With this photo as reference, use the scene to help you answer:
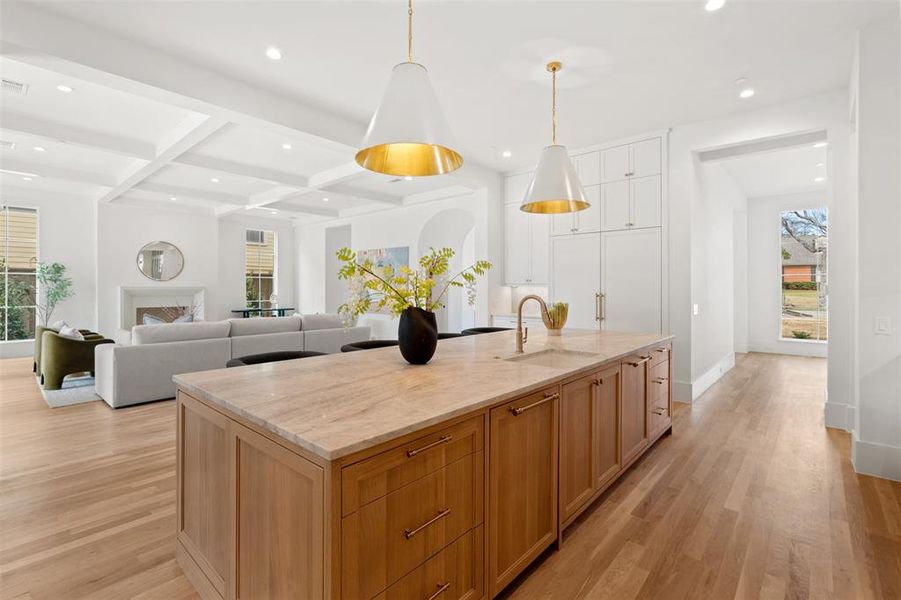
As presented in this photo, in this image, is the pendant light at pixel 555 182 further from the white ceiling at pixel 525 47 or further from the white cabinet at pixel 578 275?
the white cabinet at pixel 578 275

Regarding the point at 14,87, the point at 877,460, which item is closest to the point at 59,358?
the point at 14,87

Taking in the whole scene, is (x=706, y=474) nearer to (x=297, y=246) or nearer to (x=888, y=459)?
(x=888, y=459)

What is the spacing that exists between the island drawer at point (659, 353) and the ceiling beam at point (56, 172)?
334 inches

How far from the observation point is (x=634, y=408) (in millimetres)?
→ 2789

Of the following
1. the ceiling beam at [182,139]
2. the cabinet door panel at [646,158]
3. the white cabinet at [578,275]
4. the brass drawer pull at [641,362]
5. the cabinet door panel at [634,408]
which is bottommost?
the cabinet door panel at [634,408]

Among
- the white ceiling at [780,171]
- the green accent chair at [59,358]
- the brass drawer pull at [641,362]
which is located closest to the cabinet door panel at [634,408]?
the brass drawer pull at [641,362]

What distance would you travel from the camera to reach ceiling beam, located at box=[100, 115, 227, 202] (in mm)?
4277

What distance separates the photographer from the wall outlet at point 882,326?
2803 mm

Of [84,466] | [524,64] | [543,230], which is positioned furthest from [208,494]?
[543,230]

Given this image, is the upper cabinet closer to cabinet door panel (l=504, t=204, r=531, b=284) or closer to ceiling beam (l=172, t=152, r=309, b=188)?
cabinet door panel (l=504, t=204, r=531, b=284)

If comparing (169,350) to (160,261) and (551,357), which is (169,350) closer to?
(551,357)

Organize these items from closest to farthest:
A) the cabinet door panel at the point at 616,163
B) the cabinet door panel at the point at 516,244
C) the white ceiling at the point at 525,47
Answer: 1. the white ceiling at the point at 525,47
2. the cabinet door panel at the point at 616,163
3. the cabinet door panel at the point at 516,244

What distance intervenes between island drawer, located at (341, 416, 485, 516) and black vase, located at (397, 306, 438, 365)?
0.72 m

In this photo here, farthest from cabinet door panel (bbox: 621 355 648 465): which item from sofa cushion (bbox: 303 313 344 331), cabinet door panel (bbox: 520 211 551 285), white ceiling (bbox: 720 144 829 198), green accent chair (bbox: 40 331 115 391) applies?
green accent chair (bbox: 40 331 115 391)
